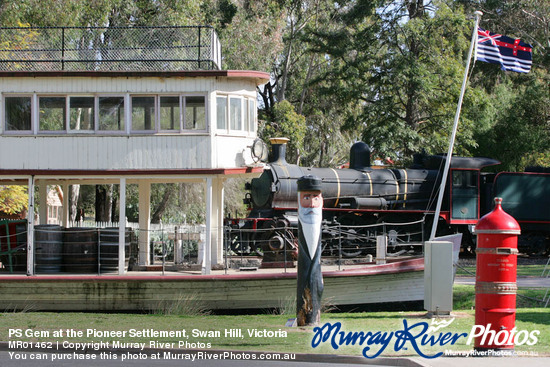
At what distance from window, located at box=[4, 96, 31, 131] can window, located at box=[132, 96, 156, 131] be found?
230 cm

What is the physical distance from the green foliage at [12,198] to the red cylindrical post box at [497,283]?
69.8ft

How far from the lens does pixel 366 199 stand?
76.7 ft

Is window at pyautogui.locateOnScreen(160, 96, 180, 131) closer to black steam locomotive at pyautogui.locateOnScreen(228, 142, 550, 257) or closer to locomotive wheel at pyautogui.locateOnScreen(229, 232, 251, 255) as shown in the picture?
locomotive wheel at pyautogui.locateOnScreen(229, 232, 251, 255)

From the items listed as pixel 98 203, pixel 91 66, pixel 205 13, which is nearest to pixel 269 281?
pixel 91 66

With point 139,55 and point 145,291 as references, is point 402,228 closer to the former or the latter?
point 145,291

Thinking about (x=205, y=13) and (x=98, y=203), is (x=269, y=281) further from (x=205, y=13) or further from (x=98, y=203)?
(x=205, y=13)

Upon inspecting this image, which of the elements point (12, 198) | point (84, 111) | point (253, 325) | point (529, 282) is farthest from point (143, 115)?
point (12, 198)

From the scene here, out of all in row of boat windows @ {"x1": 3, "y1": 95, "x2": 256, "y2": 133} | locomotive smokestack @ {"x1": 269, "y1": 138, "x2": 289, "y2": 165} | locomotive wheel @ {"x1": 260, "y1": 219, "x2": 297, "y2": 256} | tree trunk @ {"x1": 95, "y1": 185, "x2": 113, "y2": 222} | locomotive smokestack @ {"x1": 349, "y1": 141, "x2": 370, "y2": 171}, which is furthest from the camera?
tree trunk @ {"x1": 95, "y1": 185, "x2": 113, "y2": 222}

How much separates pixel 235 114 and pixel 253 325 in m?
5.16

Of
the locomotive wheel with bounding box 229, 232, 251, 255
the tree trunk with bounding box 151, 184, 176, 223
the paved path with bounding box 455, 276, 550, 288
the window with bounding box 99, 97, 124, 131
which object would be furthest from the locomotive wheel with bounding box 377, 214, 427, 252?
the tree trunk with bounding box 151, 184, 176, 223

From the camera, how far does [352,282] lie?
15.3m

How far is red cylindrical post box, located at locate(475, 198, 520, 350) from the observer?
30.6 ft

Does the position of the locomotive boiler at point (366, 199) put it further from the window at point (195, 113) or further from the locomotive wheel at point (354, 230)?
the window at point (195, 113)

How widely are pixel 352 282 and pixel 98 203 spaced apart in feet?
66.7
